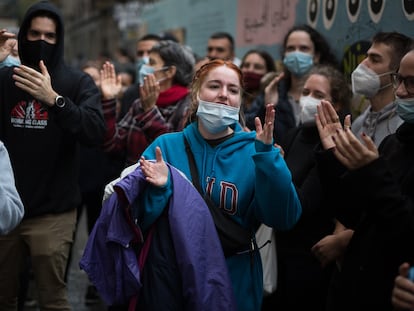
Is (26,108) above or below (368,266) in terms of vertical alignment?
above

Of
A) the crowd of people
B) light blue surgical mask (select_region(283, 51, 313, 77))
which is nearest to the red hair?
the crowd of people

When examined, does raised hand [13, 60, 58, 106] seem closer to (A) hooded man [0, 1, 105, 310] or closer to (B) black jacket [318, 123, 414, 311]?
(A) hooded man [0, 1, 105, 310]

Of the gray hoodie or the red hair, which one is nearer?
the gray hoodie

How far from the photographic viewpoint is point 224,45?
768 cm

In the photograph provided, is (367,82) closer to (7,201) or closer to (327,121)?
(327,121)

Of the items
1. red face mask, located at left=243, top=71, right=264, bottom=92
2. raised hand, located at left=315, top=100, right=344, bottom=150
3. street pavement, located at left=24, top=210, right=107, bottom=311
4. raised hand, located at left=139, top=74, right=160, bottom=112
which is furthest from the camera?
red face mask, located at left=243, top=71, right=264, bottom=92

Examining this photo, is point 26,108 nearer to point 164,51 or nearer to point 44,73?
point 44,73

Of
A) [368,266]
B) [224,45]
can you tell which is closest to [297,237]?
[368,266]

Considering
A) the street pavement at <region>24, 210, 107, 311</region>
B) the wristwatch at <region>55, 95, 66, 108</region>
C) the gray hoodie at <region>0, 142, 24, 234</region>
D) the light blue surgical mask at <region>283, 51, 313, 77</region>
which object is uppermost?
the light blue surgical mask at <region>283, 51, 313, 77</region>

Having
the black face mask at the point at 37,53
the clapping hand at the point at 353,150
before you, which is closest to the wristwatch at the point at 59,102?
the black face mask at the point at 37,53

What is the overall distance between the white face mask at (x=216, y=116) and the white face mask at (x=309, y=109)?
90 cm

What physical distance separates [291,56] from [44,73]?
2.13m

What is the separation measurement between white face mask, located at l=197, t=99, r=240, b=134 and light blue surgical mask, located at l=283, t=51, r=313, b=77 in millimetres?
2059

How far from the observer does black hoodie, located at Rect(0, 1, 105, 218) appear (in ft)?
15.2
